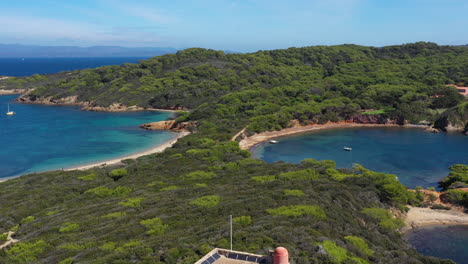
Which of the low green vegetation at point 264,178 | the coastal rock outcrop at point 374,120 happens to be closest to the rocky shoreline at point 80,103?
the coastal rock outcrop at point 374,120

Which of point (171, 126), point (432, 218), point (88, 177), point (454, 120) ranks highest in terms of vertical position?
point (454, 120)

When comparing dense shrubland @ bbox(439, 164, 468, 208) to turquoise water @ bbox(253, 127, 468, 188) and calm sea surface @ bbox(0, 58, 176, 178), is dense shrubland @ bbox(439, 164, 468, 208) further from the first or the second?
calm sea surface @ bbox(0, 58, 176, 178)

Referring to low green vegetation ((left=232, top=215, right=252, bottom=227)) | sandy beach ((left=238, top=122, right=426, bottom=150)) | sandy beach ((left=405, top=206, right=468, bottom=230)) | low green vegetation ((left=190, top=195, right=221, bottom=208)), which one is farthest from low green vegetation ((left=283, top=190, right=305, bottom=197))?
sandy beach ((left=238, top=122, right=426, bottom=150))

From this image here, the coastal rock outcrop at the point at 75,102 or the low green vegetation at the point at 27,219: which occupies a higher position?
the coastal rock outcrop at the point at 75,102

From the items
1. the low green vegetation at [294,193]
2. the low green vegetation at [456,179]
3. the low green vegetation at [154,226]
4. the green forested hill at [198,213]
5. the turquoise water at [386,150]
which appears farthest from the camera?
the turquoise water at [386,150]

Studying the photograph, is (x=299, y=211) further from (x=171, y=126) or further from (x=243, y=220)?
(x=171, y=126)

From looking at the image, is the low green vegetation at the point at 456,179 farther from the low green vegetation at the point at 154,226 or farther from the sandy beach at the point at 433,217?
the low green vegetation at the point at 154,226

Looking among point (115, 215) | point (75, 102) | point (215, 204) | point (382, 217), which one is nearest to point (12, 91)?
point (75, 102)
